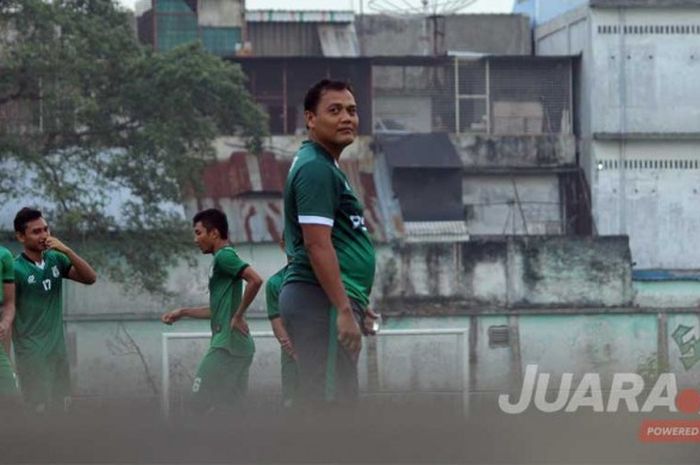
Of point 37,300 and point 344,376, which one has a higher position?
point 37,300

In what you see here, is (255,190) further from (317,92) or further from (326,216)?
(326,216)

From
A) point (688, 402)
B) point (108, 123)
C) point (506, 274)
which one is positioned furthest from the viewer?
point (506, 274)

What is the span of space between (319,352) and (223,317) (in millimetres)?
3817

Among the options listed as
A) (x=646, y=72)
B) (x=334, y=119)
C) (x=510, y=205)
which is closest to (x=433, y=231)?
(x=510, y=205)

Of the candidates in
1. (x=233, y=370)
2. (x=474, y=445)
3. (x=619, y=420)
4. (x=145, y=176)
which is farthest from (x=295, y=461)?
(x=145, y=176)

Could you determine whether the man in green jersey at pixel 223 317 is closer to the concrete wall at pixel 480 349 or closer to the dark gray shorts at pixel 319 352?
the dark gray shorts at pixel 319 352

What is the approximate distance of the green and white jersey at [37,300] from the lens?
33.2 feet

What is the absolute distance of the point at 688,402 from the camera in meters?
8.04

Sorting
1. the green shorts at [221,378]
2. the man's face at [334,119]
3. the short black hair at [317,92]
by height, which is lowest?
the green shorts at [221,378]

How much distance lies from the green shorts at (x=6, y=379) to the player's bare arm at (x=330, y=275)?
3608 millimetres

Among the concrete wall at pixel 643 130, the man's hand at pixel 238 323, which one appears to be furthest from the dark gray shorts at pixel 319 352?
the concrete wall at pixel 643 130

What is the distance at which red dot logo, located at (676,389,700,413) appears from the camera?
7.84 metres

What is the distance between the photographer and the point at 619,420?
7074 millimetres

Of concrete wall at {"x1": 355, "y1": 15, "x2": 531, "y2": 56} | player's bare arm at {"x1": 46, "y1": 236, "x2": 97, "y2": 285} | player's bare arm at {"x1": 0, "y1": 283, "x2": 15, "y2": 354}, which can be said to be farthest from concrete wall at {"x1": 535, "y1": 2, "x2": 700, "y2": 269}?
player's bare arm at {"x1": 0, "y1": 283, "x2": 15, "y2": 354}
